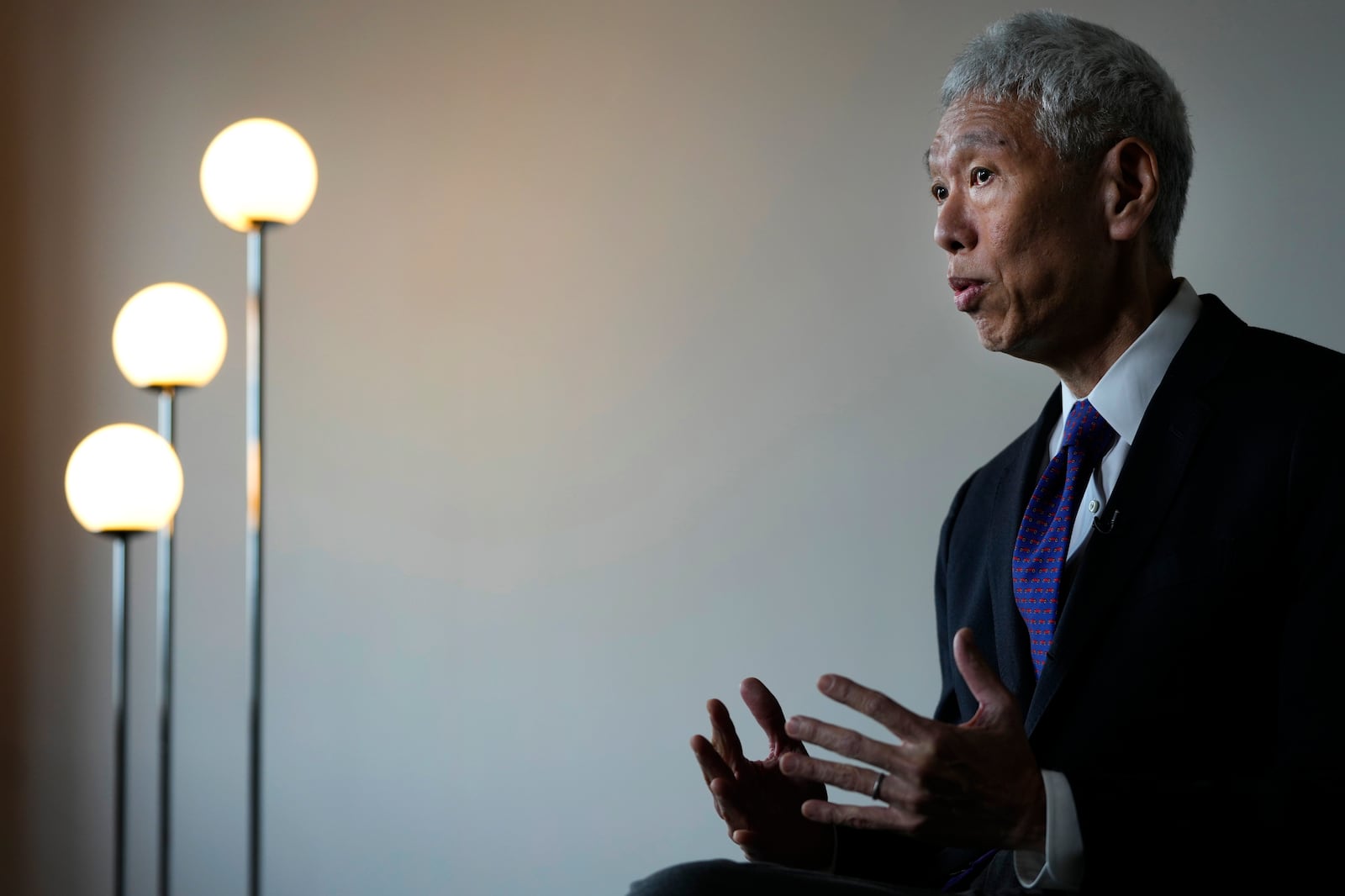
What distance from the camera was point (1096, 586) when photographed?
1343 millimetres

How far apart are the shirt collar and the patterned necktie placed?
20 millimetres

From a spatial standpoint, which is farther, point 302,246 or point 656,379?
point 302,246

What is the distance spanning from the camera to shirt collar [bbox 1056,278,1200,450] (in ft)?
4.82

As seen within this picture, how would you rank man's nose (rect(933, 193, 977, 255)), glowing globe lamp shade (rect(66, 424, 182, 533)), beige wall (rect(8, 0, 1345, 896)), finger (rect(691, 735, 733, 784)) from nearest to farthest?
finger (rect(691, 735, 733, 784)) < man's nose (rect(933, 193, 977, 255)) < glowing globe lamp shade (rect(66, 424, 182, 533)) < beige wall (rect(8, 0, 1345, 896))

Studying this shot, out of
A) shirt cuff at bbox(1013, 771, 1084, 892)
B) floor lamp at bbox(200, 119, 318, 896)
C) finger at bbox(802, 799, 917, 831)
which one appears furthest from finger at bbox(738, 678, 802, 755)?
floor lamp at bbox(200, 119, 318, 896)

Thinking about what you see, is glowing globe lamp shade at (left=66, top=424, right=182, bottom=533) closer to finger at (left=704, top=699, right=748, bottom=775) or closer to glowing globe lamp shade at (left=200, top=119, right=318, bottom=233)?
glowing globe lamp shade at (left=200, top=119, right=318, bottom=233)

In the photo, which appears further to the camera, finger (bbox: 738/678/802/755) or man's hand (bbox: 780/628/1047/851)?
finger (bbox: 738/678/802/755)

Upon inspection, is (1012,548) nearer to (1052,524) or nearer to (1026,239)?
(1052,524)

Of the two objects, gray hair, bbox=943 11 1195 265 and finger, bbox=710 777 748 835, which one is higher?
gray hair, bbox=943 11 1195 265

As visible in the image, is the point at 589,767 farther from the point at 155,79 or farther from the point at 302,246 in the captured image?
the point at 155,79

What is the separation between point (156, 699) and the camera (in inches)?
109

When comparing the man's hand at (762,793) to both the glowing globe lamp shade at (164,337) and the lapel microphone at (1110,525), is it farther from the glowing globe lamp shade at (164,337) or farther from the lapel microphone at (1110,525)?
the glowing globe lamp shade at (164,337)

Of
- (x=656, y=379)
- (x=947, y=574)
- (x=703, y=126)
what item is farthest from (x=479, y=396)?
(x=947, y=574)

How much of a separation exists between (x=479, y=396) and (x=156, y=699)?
40.6 inches
